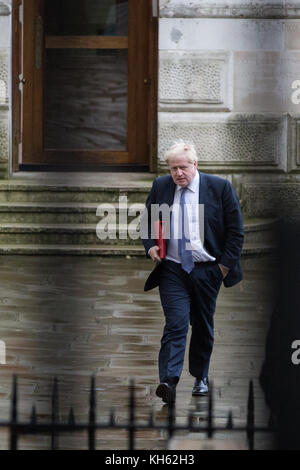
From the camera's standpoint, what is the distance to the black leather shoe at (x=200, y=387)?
16.7 ft

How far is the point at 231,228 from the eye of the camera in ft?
16.3

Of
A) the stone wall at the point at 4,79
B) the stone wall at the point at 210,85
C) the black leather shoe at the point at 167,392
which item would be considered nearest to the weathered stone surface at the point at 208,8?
the stone wall at the point at 210,85

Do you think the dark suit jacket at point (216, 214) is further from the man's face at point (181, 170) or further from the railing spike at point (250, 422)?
the railing spike at point (250, 422)

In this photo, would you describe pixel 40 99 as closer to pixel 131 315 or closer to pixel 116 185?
pixel 116 185

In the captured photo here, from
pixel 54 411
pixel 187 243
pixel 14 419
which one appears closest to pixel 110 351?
pixel 187 243

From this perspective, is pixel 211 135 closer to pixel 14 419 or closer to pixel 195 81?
pixel 195 81

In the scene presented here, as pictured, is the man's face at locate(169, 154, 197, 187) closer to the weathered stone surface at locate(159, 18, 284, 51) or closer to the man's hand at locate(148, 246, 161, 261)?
the man's hand at locate(148, 246, 161, 261)

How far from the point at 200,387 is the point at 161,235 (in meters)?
0.85

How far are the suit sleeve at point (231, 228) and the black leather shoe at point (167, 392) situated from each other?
68 cm

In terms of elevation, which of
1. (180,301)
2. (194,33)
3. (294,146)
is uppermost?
(194,33)

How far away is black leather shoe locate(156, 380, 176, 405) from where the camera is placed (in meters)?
4.86

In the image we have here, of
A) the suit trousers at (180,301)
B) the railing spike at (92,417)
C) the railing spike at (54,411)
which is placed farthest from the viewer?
the suit trousers at (180,301)
